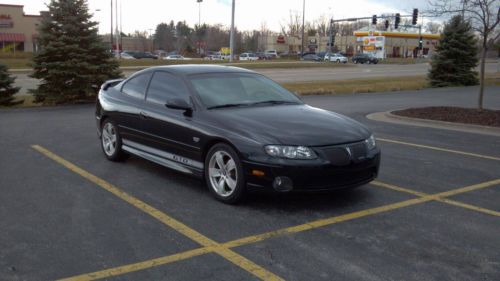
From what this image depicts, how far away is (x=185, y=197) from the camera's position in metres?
5.80

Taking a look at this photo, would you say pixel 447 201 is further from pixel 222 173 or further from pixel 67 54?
pixel 67 54

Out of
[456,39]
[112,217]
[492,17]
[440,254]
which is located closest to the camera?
[440,254]

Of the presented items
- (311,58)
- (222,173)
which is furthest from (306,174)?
(311,58)

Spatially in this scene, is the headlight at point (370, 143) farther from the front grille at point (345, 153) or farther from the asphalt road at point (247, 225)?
the asphalt road at point (247, 225)

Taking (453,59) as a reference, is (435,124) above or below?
below

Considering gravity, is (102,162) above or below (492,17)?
below

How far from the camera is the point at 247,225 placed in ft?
16.1

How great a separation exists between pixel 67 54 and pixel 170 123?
1145cm

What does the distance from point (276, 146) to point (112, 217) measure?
68.5 inches

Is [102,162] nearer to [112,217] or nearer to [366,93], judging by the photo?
[112,217]

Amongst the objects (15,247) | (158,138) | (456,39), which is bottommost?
(15,247)

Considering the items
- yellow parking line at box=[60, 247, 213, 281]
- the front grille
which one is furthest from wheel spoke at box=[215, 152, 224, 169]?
yellow parking line at box=[60, 247, 213, 281]

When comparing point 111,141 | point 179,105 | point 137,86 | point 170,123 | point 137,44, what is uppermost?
point 137,44

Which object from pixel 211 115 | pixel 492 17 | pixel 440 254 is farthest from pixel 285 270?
pixel 492 17
